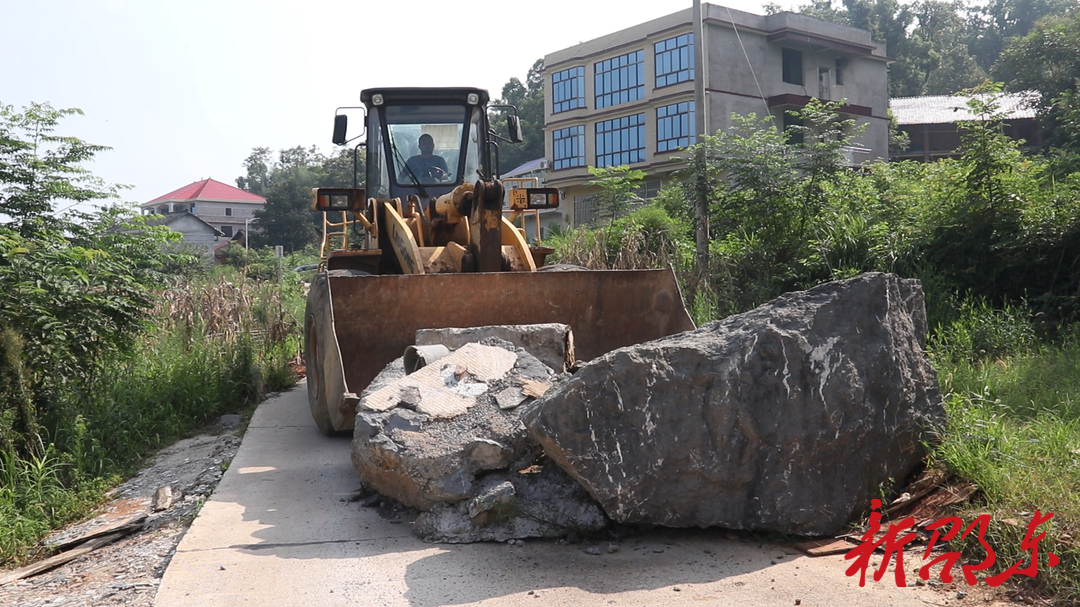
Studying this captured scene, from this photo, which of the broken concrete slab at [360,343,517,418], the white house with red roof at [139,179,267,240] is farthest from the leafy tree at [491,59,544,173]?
the broken concrete slab at [360,343,517,418]

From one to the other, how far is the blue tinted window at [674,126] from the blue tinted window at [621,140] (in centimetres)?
90

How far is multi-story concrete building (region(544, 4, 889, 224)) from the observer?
3064cm

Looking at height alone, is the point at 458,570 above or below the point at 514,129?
below

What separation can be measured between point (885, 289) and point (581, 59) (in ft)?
104

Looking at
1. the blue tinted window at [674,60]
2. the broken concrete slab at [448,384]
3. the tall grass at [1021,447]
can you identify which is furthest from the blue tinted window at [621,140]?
the broken concrete slab at [448,384]

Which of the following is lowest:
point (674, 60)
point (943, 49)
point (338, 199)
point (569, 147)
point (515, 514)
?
point (515, 514)

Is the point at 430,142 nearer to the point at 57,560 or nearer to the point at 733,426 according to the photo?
the point at 57,560

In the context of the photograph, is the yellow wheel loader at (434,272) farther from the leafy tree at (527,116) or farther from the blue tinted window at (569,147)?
the leafy tree at (527,116)

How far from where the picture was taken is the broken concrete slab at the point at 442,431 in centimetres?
459

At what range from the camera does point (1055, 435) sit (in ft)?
15.7

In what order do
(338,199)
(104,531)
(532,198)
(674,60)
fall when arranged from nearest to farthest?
1. (104,531)
2. (338,199)
3. (532,198)
4. (674,60)

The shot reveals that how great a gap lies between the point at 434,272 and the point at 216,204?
77.7 metres

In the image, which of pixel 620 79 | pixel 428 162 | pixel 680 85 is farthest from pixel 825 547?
pixel 620 79

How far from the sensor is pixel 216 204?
7925cm
